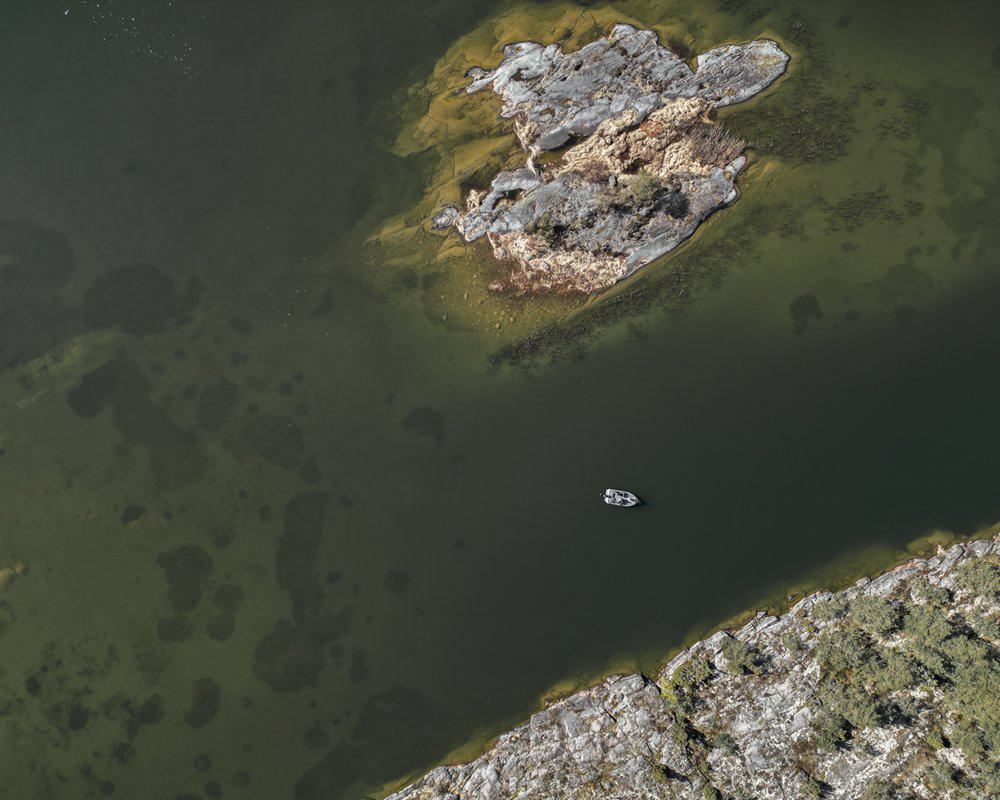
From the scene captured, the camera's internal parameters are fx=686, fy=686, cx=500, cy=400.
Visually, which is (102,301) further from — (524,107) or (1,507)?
(524,107)

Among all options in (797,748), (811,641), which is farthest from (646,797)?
(811,641)

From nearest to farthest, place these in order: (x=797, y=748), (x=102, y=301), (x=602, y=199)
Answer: (x=797, y=748) → (x=602, y=199) → (x=102, y=301)

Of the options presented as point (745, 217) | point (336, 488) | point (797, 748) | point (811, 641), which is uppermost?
point (745, 217)

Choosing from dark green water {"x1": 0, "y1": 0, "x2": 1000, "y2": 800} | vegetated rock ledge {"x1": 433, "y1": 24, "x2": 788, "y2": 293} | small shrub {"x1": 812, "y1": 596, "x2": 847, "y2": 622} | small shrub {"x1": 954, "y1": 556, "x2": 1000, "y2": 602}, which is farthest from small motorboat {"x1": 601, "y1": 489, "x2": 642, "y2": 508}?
small shrub {"x1": 954, "y1": 556, "x2": 1000, "y2": 602}

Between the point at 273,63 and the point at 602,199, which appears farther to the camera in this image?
the point at 273,63

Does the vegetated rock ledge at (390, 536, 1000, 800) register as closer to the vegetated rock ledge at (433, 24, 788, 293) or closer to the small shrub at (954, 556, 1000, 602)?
the small shrub at (954, 556, 1000, 602)

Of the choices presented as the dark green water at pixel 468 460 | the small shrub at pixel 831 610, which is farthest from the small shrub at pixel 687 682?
the small shrub at pixel 831 610
